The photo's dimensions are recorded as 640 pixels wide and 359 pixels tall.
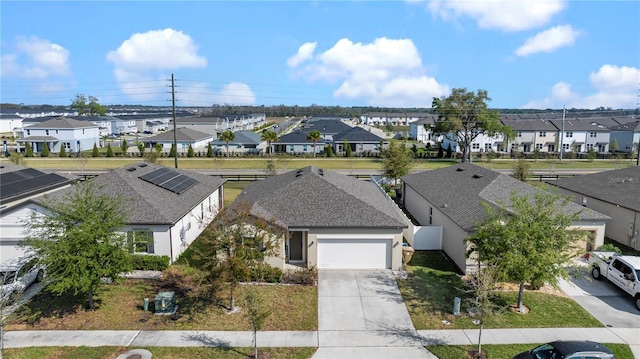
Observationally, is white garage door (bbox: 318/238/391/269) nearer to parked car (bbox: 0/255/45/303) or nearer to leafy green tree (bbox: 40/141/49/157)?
parked car (bbox: 0/255/45/303)

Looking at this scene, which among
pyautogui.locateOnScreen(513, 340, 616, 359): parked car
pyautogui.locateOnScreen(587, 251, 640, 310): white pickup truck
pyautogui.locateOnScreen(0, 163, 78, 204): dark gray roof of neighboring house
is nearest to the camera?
pyautogui.locateOnScreen(513, 340, 616, 359): parked car

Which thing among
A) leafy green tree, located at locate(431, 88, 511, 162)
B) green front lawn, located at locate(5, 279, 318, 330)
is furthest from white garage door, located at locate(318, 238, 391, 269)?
leafy green tree, located at locate(431, 88, 511, 162)

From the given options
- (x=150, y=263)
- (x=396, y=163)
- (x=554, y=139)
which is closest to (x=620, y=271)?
(x=150, y=263)

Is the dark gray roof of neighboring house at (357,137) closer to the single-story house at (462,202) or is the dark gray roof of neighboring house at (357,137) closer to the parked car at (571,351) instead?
the single-story house at (462,202)

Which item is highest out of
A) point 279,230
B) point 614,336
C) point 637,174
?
point 637,174

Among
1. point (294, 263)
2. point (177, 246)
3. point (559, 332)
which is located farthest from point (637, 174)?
point (177, 246)

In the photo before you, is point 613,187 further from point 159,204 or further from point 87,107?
point 87,107

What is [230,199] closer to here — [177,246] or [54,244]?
[177,246]
